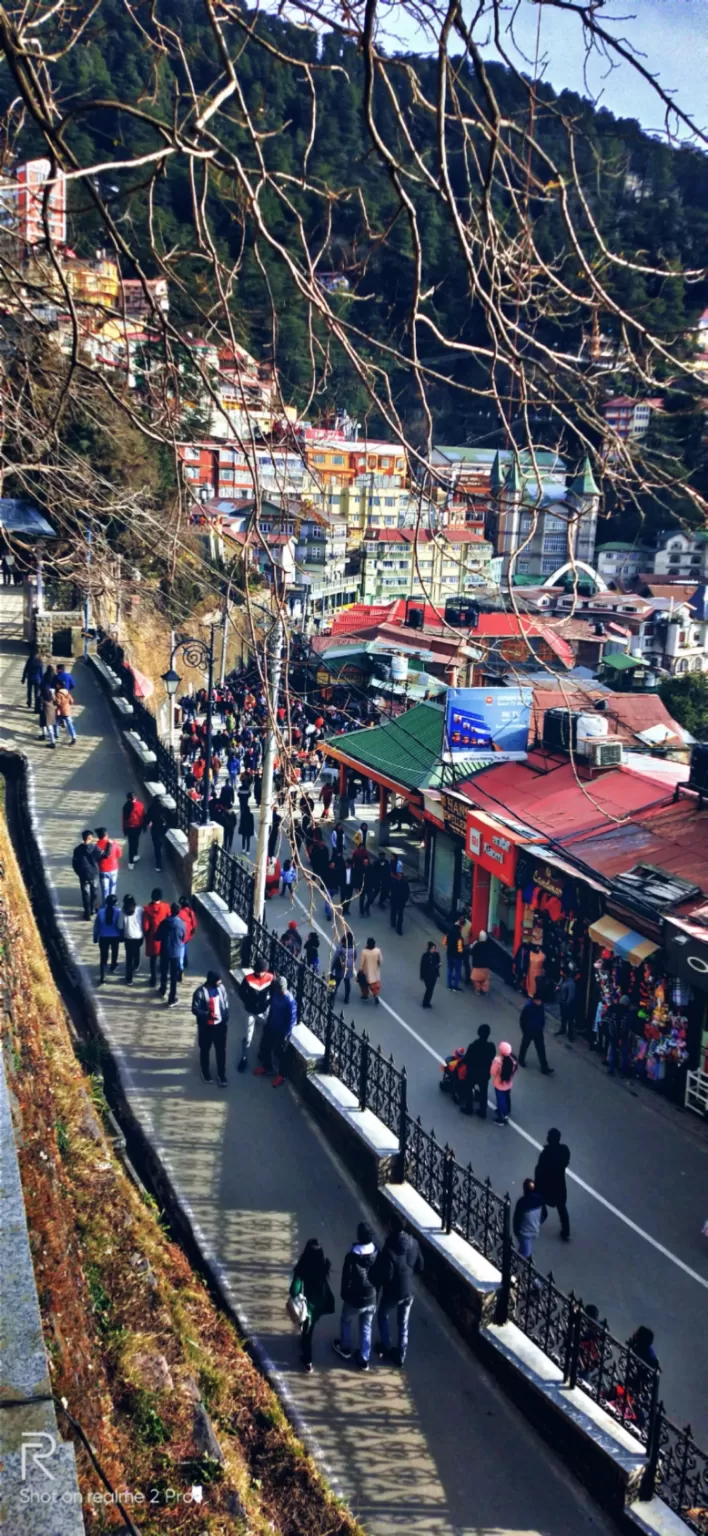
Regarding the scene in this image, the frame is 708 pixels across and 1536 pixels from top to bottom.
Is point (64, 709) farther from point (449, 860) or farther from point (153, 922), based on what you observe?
point (153, 922)

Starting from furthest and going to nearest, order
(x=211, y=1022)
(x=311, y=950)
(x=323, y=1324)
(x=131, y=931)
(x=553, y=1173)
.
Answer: (x=311, y=950), (x=131, y=931), (x=211, y=1022), (x=553, y=1173), (x=323, y=1324)

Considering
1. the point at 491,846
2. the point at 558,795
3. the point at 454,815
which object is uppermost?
the point at 558,795

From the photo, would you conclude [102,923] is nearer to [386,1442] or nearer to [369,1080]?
[369,1080]

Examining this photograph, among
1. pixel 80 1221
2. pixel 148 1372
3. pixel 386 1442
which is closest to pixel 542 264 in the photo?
pixel 148 1372

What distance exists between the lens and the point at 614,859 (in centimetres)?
1239

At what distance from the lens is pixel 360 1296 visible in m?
5.86

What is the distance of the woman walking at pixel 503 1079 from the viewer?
372 inches

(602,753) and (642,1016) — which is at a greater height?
(602,753)

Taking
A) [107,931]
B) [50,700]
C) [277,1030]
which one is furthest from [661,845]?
[50,700]

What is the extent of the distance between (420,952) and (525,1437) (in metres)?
9.65

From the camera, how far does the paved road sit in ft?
24.6

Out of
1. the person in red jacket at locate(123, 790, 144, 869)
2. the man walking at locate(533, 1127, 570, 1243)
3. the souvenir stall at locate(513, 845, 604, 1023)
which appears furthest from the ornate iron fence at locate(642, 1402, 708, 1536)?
the person in red jacket at locate(123, 790, 144, 869)

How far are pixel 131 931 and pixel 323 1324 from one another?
4.61 metres

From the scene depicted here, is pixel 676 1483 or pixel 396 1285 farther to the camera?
pixel 396 1285
